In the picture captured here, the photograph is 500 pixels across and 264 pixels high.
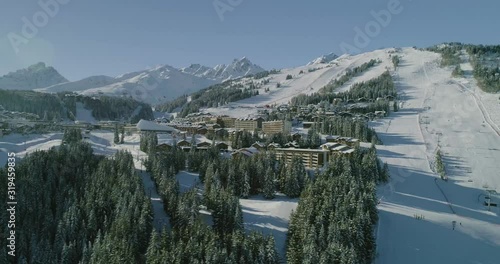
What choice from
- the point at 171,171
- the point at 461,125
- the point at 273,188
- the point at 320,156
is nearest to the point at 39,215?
the point at 171,171

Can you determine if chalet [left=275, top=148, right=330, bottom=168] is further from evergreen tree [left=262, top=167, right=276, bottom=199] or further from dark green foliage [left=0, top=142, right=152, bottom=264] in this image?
dark green foliage [left=0, top=142, right=152, bottom=264]

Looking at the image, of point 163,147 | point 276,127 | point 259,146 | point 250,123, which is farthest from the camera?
point 250,123

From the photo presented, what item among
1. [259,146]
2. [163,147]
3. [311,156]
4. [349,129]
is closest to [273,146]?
[259,146]

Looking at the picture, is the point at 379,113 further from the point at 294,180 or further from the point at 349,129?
the point at 294,180

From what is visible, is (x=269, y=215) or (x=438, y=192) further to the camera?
(x=438, y=192)

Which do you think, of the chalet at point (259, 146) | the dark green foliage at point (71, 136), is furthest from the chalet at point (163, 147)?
the dark green foliage at point (71, 136)

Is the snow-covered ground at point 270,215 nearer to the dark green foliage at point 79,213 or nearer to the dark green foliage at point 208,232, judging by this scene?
the dark green foliage at point 208,232

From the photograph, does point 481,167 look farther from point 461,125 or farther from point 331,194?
point 331,194
